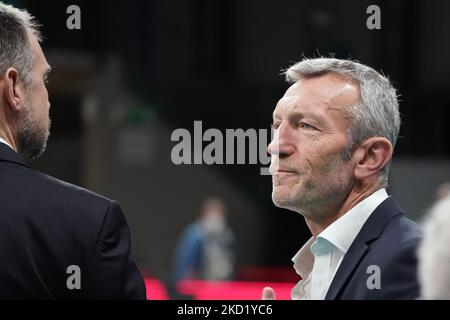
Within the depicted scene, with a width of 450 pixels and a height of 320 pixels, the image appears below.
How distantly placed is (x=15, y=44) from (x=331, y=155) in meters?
0.83

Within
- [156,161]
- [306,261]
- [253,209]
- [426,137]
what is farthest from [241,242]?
[306,261]

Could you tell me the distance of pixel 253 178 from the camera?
A: 11820 millimetres

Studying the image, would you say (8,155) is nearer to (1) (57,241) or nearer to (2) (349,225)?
(1) (57,241)

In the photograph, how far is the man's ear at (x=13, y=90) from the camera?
2.28 meters

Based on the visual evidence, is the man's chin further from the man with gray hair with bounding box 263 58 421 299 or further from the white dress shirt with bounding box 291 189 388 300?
the white dress shirt with bounding box 291 189 388 300

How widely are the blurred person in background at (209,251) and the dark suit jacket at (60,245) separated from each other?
24.3 feet

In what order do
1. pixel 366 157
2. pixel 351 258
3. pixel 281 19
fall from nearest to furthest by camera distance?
pixel 351 258 < pixel 366 157 < pixel 281 19

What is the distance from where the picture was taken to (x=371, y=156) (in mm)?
2486

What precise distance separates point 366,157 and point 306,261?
32 cm

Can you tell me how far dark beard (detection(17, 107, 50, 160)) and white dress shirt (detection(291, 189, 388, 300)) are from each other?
0.71 m

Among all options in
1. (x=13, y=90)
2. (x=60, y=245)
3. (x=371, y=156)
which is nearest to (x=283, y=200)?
(x=371, y=156)

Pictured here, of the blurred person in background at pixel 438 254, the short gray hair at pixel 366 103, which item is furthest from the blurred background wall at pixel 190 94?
the blurred person in background at pixel 438 254

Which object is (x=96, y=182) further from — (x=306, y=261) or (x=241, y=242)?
(x=306, y=261)

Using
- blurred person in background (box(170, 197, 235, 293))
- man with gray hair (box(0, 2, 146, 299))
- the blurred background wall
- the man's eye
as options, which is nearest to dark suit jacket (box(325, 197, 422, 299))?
the man's eye
